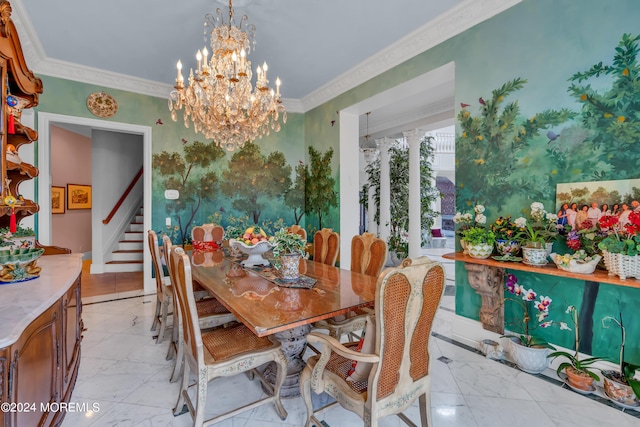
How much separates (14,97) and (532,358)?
160 inches

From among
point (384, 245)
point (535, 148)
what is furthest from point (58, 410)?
point (535, 148)

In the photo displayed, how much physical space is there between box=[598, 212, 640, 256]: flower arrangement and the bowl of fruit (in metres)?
2.29

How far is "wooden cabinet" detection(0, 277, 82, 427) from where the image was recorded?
1.05 m

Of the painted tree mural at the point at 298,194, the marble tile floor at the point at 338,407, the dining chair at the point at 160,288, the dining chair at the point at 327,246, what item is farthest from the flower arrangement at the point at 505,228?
the painted tree mural at the point at 298,194

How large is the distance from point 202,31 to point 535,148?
331 centimetres

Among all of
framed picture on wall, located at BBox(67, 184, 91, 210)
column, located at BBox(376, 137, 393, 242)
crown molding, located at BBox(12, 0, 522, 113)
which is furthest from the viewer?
column, located at BBox(376, 137, 393, 242)

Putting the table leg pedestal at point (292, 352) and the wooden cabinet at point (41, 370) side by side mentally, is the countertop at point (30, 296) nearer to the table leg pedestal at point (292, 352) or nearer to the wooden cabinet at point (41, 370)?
the wooden cabinet at point (41, 370)

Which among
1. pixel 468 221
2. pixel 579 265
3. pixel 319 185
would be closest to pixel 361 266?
pixel 468 221

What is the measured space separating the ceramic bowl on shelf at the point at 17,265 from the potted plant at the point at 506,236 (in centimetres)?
319

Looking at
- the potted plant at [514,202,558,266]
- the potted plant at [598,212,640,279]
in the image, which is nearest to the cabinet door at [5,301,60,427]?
the potted plant at [514,202,558,266]

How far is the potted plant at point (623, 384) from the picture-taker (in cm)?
195

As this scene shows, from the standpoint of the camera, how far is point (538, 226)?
2477 mm

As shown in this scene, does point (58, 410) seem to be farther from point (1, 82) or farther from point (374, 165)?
point (374, 165)

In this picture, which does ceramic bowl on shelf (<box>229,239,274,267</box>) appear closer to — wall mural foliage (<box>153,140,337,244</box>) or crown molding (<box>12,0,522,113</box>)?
wall mural foliage (<box>153,140,337,244</box>)
